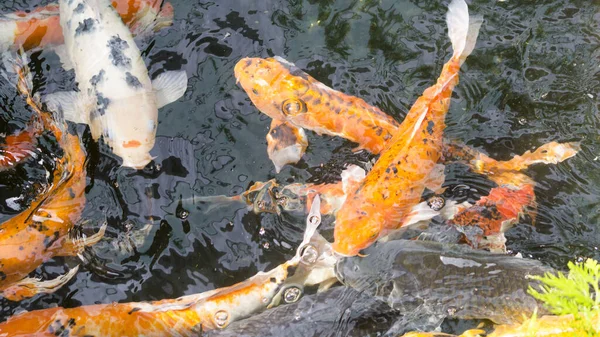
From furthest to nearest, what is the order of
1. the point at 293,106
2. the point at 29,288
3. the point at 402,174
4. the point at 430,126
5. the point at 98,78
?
the point at 293,106 < the point at 98,78 < the point at 430,126 < the point at 402,174 < the point at 29,288

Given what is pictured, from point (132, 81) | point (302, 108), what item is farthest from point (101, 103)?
point (302, 108)

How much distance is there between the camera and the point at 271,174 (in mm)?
5297

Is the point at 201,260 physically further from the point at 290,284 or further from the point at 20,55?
the point at 20,55

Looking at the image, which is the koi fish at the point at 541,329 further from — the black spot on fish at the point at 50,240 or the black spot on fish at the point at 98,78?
the black spot on fish at the point at 98,78

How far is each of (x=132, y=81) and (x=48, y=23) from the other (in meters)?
1.26

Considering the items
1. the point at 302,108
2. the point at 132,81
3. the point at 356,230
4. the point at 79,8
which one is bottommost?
the point at 356,230

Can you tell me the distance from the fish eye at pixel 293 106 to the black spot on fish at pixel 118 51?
1491 millimetres

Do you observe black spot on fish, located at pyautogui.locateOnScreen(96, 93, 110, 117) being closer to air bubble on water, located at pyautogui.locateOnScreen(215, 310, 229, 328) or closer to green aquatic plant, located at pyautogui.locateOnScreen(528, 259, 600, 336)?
air bubble on water, located at pyautogui.locateOnScreen(215, 310, 229, 328)

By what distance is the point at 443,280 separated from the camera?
14.2 ft

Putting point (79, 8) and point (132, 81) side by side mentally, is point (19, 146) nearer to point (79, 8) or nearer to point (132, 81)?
point (132, 81)

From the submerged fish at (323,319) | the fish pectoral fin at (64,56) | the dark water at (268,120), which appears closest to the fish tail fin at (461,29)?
the dark water at (268,120)

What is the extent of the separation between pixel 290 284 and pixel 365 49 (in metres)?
2.55

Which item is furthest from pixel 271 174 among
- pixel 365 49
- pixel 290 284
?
pixel 365 49

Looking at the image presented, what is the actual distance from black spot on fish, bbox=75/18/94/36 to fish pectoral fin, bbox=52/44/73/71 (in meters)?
0.32
